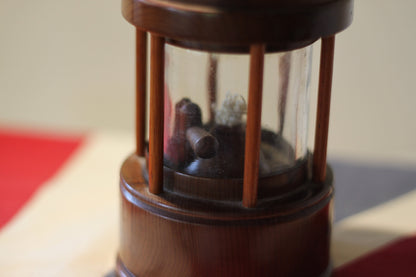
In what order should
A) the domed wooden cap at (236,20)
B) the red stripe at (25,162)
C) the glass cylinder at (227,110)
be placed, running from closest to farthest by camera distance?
the domed wooden cap at (236,20) < the glass cylinder at (227,110) < the red stripe at (25,162)

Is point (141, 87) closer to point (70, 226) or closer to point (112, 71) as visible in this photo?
point (70, 226)

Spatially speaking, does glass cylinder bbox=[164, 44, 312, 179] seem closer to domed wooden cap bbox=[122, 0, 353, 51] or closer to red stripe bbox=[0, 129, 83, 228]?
domed wooden cap bbox=[122, 0, 353, 51]

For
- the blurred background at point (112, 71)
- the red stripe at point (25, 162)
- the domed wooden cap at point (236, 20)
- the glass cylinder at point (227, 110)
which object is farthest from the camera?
the blurred background at point (112, 71)

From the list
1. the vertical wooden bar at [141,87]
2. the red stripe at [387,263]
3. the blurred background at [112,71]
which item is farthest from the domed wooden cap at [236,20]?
the blurred background at [112,71]

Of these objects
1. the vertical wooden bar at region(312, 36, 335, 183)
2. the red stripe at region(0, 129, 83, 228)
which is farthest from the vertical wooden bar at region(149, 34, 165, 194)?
the red stripe at region(0, 129, 83, 228)

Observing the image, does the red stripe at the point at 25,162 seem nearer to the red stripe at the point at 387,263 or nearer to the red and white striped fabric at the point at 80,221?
the red and white striped fabric at the point at 80,221

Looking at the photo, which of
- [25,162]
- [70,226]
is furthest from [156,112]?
[25,162]

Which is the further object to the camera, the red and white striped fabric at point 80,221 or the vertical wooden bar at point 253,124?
the red and white striped fabric at point 80,221

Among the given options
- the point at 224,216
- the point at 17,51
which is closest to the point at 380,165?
the point at 224,216
